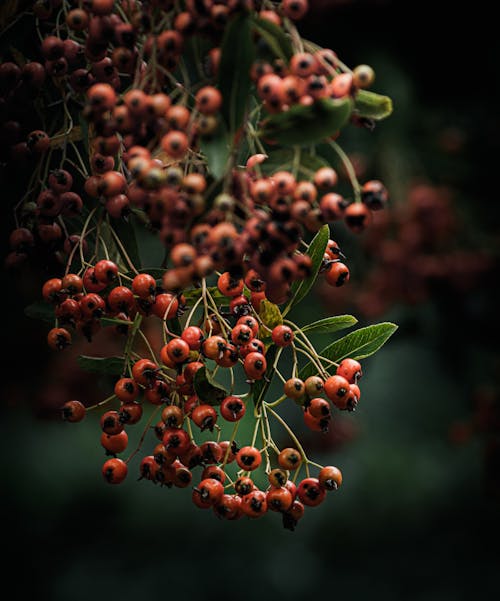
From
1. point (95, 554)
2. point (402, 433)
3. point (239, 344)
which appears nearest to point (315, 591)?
point (95, 554)

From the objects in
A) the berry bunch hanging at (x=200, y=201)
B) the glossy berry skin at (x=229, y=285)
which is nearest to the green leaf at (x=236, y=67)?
the berry bunch hanging at (x=200, y=201)

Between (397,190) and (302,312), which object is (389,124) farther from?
(302,312)

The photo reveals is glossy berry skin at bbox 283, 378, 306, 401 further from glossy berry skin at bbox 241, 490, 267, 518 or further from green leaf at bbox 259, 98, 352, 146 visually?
green leaf at bbox 259, 98, 352, 146

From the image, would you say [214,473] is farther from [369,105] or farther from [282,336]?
[369,105]

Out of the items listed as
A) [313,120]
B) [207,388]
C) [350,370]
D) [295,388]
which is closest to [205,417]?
[207,388]

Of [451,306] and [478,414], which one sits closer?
[478,414]

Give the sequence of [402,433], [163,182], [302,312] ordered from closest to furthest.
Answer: [163,182] < [302,312] < [402,433]
